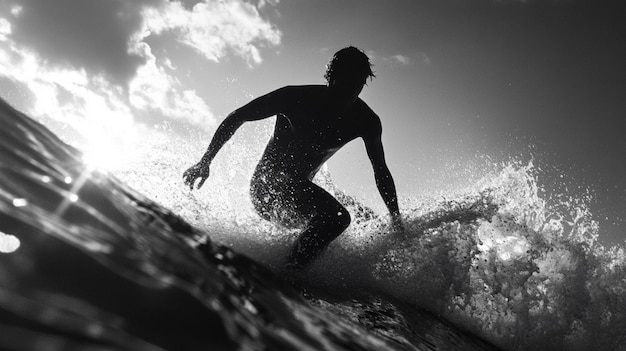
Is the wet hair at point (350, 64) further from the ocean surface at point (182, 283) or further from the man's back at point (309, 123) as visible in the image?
the ocean surface at point (182, 283)

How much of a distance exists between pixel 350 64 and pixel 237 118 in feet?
3.99

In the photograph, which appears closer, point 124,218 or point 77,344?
point 77,344

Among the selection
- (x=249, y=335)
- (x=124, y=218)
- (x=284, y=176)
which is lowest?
(x=249, y=335)

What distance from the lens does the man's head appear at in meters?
3.55

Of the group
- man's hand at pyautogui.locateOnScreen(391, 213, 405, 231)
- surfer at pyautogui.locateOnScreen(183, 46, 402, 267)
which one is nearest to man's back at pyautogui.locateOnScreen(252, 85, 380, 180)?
surfer at pyautogui.locateOnScreen(183, 46, 402, 267)

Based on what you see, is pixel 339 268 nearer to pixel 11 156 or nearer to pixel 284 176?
pixel 284 176

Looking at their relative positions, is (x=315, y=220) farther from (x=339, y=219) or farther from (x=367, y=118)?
(x=367, y=118)

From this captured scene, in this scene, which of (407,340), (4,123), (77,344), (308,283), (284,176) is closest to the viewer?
(77,344)

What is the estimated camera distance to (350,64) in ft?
11.7

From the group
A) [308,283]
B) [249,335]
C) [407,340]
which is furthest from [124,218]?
[308,283]

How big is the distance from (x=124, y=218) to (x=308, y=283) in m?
1.66

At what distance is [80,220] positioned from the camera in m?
A: 0.88

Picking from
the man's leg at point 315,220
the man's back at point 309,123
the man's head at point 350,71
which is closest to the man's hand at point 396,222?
the man's leg at point 315,220

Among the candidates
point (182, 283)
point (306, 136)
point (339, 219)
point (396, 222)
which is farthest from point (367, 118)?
point (182, 283)
